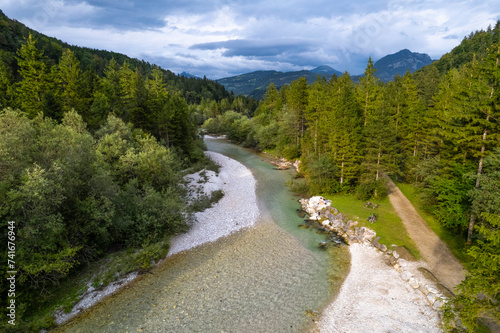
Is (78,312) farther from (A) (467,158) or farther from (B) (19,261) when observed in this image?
(A) (467,158)

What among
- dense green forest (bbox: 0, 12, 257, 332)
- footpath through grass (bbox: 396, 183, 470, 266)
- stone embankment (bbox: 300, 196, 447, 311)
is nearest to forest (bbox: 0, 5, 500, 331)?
dense green forest (bbox: 0, 12, 257, 332)

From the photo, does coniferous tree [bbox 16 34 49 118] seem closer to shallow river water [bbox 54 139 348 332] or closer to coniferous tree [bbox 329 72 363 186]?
shallow river water [bbox 54 139 348 332]

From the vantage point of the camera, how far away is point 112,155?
2494 cm

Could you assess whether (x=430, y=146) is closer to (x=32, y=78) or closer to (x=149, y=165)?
(x=149, y=165)

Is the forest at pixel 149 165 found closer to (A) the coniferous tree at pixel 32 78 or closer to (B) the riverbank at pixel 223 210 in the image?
(A) the coniferous tree at pixel 32 78

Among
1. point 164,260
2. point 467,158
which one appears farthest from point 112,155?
point 467,158

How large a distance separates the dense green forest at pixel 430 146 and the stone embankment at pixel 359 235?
1.69m

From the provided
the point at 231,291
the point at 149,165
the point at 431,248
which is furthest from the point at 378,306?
the point at 149,165

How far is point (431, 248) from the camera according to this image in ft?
66.0

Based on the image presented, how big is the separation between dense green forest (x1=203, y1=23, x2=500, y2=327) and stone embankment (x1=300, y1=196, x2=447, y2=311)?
5.53 feet

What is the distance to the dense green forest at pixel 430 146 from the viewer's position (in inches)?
584

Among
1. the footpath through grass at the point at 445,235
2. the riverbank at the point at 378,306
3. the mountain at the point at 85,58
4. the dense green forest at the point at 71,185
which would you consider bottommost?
the riverbank at the point at 378,306

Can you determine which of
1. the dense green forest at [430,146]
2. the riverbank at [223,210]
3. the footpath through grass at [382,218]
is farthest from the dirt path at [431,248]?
the riverbank at [223,210]

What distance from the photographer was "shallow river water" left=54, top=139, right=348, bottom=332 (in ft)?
47.6
